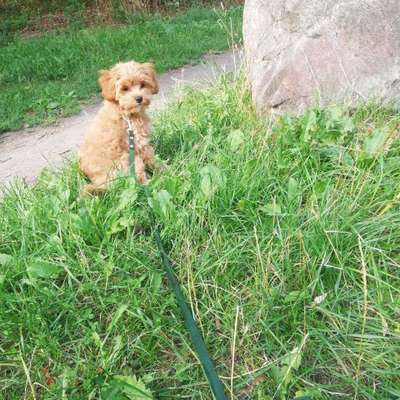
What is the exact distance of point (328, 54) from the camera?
3883 millimetres

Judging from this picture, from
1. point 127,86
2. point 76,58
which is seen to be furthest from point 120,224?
point 76,58

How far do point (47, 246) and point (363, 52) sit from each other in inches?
118

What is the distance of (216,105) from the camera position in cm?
457

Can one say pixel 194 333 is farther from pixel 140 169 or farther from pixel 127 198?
pixel 140 169

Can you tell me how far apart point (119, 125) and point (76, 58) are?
5.52 meters

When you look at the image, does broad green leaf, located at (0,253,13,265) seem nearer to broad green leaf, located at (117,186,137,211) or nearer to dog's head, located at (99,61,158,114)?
broad green leaf, located at (117,186,137,211)

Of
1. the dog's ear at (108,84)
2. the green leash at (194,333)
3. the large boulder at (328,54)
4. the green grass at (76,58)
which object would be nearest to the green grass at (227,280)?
the green leash at (194,333)

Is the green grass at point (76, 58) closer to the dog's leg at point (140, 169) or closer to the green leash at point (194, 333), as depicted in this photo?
the dog's leg at point (140, 169)

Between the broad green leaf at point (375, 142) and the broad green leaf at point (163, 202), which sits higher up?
the broad green leaf at point (375, 142)

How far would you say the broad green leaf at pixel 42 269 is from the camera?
8.00ft

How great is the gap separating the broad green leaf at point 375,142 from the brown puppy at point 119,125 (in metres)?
1.76

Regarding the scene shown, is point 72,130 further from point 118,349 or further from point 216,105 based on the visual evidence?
point 118,349

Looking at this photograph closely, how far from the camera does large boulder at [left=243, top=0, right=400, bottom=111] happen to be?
3746mm

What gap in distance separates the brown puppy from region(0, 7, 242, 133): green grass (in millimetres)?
2912
